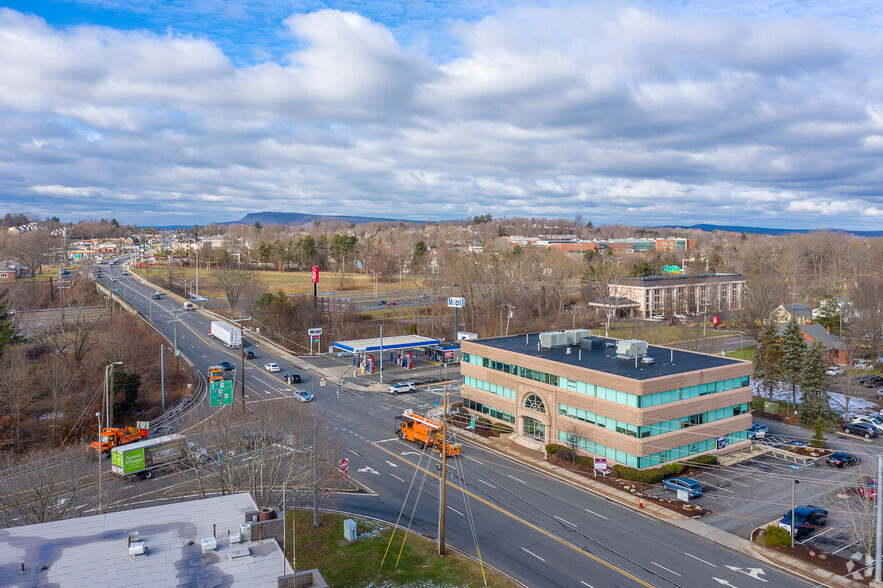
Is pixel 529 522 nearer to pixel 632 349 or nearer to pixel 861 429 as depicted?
pixel 632 349

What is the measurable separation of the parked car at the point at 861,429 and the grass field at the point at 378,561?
1623 inches

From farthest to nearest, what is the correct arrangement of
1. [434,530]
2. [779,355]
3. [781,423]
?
1. [779,355]
2. [781,423]
3. [434,530]

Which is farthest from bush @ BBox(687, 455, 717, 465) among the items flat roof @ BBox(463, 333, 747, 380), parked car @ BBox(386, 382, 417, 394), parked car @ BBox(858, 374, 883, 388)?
parked car @ BBox(858, 374, 883, 388)

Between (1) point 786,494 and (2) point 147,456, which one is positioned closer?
(1) point 786,494

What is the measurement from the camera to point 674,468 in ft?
133

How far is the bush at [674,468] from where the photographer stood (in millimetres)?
40344

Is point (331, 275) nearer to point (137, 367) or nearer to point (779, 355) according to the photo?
point (137, 367)

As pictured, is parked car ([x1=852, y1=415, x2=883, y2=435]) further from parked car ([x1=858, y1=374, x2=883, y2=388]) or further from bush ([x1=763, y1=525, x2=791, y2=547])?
bush ([x1=763, y1=525, x2=791, y2=547])

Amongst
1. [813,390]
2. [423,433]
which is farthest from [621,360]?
[813,390]

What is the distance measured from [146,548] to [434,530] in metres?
17.2

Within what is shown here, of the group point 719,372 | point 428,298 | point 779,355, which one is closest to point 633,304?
point 428,298

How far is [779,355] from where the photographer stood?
196ft

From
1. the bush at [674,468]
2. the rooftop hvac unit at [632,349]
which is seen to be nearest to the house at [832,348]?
the rooftop hvac unit at [632,349]

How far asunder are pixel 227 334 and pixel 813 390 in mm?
74991
